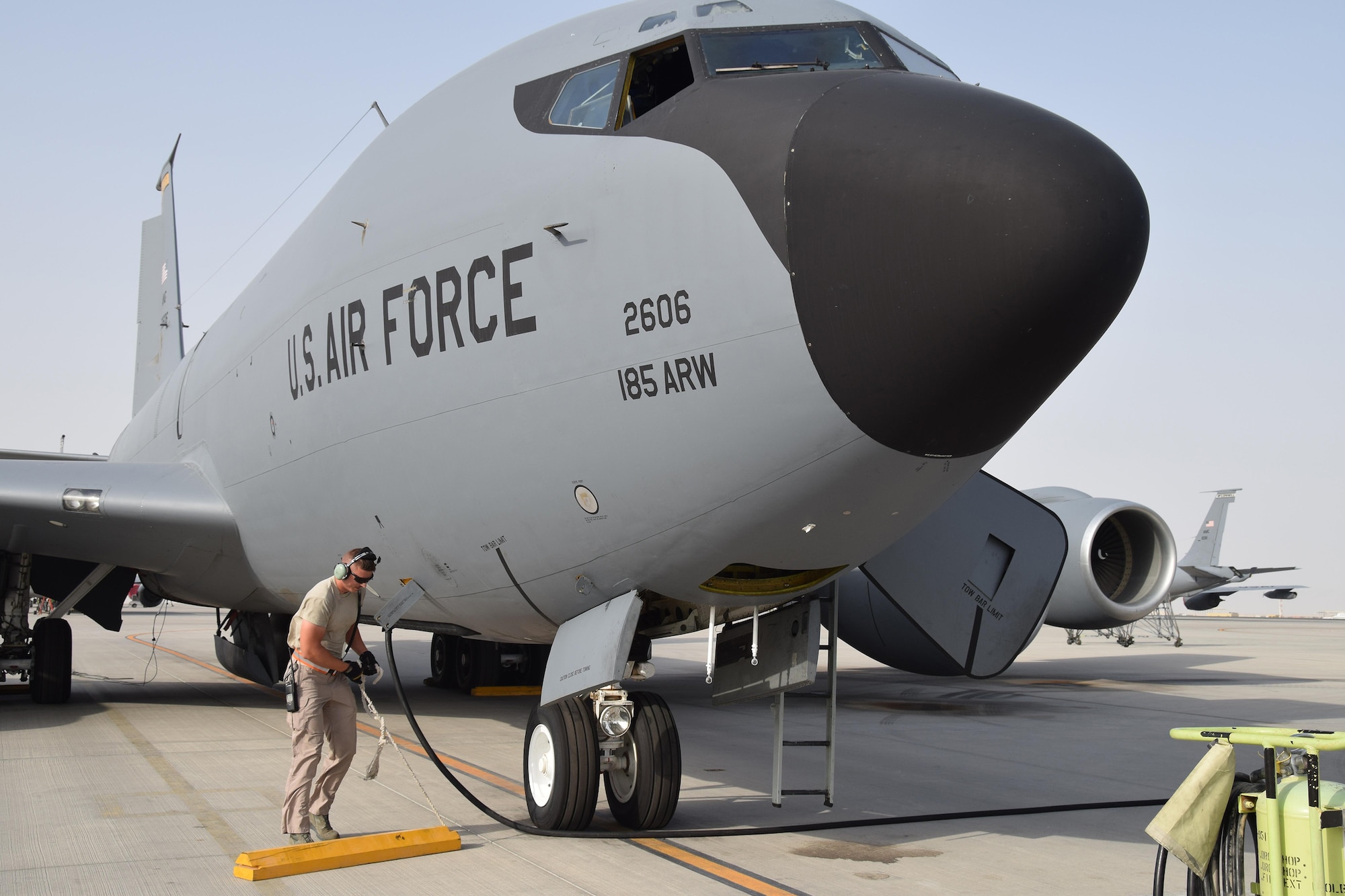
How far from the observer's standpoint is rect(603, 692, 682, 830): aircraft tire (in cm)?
624

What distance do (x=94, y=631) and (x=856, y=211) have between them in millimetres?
32278

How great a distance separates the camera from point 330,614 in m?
6.30

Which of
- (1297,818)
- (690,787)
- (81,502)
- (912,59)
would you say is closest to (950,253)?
(912,59)

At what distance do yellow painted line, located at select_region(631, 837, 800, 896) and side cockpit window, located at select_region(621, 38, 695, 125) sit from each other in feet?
12.3

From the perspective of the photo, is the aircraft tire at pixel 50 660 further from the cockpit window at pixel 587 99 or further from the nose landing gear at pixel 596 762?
the cockpit window at pixel 587 99

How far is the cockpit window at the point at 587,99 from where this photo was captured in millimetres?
6051

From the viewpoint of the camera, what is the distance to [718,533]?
5504 millimetres

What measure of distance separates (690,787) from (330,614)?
117 inches

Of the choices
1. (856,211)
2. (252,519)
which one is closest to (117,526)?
(252,519)

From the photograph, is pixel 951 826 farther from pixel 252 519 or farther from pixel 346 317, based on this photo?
pixel 252 519

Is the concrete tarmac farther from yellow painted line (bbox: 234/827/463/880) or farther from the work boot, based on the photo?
the work boot

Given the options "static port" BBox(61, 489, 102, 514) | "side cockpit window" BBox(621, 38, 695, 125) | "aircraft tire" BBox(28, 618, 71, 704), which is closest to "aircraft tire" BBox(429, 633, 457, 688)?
"aircraft tire" BBox(28, 618, 71, 704)

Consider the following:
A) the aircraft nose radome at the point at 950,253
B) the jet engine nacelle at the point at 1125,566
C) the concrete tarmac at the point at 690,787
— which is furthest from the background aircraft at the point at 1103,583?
the aircraft nose radome at the point at 950,253

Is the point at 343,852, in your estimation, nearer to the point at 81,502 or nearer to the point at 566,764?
the point at 566,764
